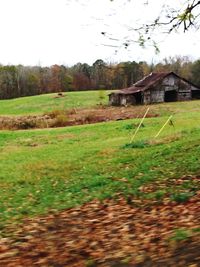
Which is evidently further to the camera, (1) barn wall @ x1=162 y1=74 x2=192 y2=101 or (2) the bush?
(1) barn wall @ x1=162 y1=74 x2=192 y2=101

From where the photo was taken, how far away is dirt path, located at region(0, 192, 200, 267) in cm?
633

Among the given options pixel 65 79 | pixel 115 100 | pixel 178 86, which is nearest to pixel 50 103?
pixel 115 100

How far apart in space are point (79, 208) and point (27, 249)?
8.52 feet

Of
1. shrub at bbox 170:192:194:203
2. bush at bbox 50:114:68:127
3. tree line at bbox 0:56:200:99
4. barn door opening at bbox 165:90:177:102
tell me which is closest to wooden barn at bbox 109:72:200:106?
barn door opening at bbox 165:90:177:102

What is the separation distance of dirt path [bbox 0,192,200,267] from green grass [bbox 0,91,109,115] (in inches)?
2688

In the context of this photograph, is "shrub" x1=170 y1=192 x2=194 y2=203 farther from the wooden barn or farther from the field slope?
the wooden barn

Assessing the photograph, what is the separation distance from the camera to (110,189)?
1156cm

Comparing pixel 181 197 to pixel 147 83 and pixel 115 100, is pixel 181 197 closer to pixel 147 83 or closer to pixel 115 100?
pixel 147 83

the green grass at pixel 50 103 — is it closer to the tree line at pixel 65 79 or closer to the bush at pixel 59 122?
the bush at pixel 59 122

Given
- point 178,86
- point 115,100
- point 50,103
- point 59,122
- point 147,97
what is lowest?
point 59,122

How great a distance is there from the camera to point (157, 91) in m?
70.3

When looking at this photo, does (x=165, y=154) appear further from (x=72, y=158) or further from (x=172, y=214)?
(x=172, y=214)

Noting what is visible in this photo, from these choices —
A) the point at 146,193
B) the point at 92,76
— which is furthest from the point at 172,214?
the point at 92,76

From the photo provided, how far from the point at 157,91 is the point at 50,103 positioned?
24.0 m
